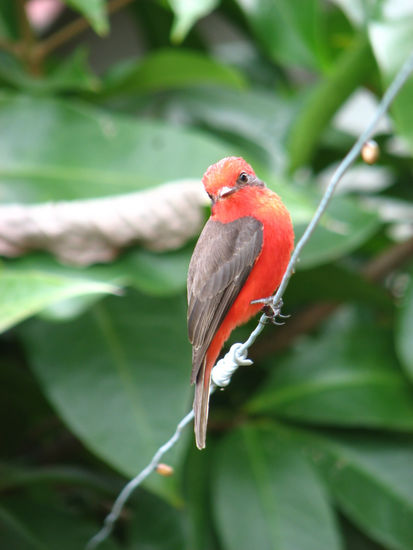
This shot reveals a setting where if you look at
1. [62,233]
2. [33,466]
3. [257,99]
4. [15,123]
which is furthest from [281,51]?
[33,466]

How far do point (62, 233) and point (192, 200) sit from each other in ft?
1.28

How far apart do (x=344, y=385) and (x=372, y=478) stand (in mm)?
288

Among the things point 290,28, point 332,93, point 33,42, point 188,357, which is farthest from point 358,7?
point 188,357

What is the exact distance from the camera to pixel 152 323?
2.24m

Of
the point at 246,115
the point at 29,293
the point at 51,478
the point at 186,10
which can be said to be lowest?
the point at 51,478

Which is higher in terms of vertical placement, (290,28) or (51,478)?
(290,28)

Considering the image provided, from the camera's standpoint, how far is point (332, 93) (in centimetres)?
244

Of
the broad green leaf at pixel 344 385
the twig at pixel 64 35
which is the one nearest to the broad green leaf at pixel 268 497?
the broad green leaf at pixel 344 385

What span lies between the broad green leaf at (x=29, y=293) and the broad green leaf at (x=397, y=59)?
0.88 m

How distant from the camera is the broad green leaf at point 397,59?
1.94m

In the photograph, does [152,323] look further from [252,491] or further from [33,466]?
[33,466]

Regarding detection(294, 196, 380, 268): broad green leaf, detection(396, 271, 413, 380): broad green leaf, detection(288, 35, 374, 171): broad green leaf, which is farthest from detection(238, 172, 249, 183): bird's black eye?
detection(288, 35, 374, 171): broad green leaf

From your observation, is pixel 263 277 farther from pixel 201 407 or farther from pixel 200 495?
pixel 200 495

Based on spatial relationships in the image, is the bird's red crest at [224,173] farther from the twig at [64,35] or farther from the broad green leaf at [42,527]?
the twig at [64,35]
